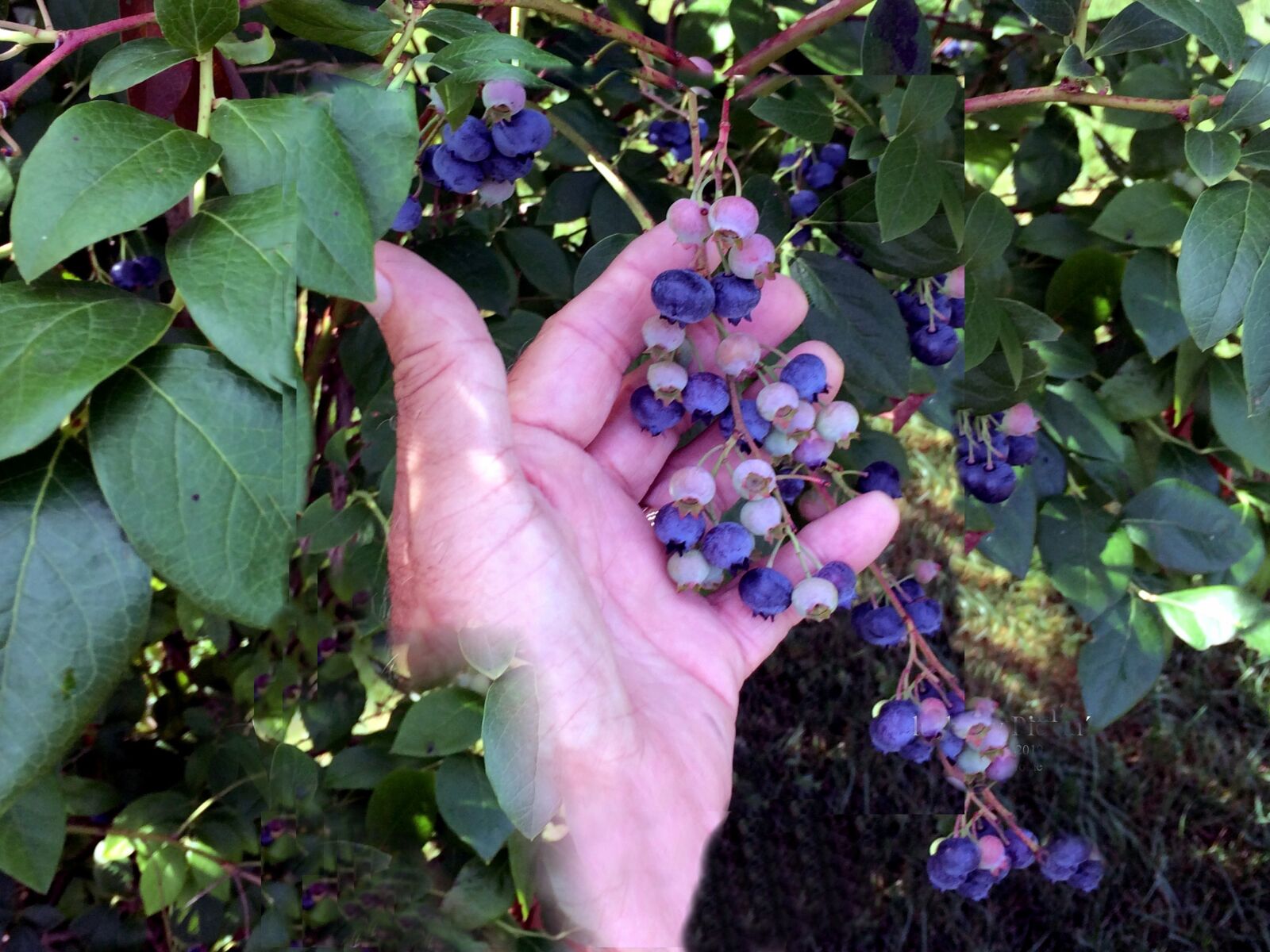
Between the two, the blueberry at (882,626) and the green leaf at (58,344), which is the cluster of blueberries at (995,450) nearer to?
the blueberry at (882,626)

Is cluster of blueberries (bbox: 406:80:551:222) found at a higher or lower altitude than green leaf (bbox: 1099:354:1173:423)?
higher

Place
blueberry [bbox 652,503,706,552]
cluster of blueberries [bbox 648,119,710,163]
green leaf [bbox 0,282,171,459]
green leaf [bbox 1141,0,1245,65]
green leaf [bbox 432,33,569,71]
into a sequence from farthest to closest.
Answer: cluster of blueberries [bbox 648,119,710,163] → blueberry [bbox 652,503,706,552] → green leaf [bbox 1141,0,1245,65] → green leaf [bbox 432,33,569,71] → green leaf [bbox 0,282,171,459]

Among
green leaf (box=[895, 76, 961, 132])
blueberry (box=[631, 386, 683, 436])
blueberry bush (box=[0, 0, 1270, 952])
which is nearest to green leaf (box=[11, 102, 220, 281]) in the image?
blueberry bush (box=[0, 0, 1270, 952])

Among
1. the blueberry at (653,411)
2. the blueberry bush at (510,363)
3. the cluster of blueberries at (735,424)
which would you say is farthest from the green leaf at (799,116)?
the blueberry at (653,411)

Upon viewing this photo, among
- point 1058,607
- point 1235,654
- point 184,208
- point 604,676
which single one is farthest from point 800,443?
point 1235,654

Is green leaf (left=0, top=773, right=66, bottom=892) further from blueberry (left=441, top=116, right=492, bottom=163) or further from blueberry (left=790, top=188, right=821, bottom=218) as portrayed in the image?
blueberry (left=790, top=188, right=821, bottom=218)

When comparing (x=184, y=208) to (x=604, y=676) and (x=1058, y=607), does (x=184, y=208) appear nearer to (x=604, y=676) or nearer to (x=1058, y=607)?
(x=604, y=676)

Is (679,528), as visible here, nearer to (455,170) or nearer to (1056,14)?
(455,170)
